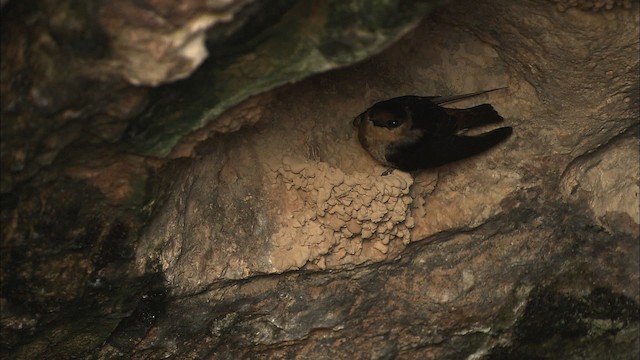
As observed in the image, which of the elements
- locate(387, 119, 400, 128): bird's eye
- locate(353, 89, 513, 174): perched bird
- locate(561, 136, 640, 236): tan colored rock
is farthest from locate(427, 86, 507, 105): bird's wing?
locate(561, 136, 640, 236): tan colored rock

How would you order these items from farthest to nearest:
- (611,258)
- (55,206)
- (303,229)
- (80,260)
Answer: (611,258) < (303,229) < (80,260) < (55,206)

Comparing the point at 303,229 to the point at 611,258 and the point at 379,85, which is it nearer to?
the point at 379,85

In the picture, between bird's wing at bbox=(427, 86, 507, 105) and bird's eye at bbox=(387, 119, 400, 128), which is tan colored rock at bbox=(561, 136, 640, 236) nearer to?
bird's wing at bbox=(427, 86, 507, 105)

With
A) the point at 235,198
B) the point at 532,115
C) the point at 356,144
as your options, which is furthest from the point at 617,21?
the point at 235,198

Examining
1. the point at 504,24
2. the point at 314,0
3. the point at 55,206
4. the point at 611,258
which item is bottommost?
the point at 611,258

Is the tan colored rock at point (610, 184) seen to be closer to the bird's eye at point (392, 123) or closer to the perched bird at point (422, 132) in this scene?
the perched bird at point (422, 132)

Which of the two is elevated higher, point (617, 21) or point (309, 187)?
point (617, 21)

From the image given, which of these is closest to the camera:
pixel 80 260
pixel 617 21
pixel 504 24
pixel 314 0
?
pixel 314 0
